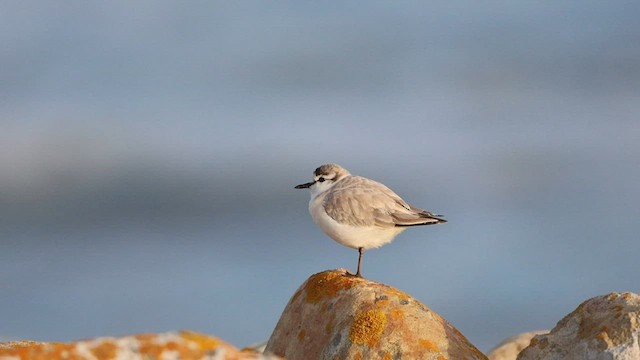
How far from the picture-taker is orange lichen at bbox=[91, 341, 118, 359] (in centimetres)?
553

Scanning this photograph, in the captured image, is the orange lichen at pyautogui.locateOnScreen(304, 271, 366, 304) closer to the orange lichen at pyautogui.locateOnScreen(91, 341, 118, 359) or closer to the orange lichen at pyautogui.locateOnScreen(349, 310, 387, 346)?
the orange lichen at pyautogui.locateOnScreen(349, 310, 387, 346)

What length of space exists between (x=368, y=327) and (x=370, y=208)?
2.78m

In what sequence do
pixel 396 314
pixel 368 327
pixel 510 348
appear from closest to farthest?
pixel 368 327 < pixel 396 314 < pixel 510 348

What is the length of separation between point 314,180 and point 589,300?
16.5 ft

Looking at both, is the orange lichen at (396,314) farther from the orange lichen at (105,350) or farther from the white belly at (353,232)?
the orange lichen at (105,350)

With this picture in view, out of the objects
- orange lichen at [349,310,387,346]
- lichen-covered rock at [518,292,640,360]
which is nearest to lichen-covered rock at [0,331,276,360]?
orange lichen at [349,310,387,346]

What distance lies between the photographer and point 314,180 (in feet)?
46.9

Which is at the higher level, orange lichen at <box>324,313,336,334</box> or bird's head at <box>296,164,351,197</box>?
bird's head at <box>296,164,351,197</box>

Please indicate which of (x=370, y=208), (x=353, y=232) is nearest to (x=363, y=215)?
(x=370, y=208)

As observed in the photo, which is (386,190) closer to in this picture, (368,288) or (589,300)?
(368,288)

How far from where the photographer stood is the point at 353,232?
43.8 ft

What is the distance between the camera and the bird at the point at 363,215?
13.3 m

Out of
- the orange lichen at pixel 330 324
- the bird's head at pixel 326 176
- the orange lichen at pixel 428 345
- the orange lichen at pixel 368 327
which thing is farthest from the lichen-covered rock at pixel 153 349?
the bird's head at pixel 326 176

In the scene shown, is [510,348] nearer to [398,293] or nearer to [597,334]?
[398,293]
